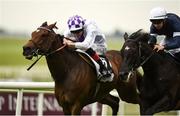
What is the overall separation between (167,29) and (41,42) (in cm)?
147

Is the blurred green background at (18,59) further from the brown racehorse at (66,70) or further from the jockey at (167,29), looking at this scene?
the jockey at (167,29)

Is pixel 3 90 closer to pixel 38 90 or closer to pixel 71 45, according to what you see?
pixel 38 90

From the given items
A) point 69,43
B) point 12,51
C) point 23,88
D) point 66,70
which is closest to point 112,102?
point 23,88

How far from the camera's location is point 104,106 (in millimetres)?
9422

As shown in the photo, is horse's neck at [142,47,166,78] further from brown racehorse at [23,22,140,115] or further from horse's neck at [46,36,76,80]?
horse's neck at [46,36,76,80]

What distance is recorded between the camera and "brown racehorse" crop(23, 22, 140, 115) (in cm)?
716

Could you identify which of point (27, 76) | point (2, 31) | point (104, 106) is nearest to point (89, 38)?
point (104, 106)

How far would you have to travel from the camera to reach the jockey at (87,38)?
7.42 meters

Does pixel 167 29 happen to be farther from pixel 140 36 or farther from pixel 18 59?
pixel 18 59

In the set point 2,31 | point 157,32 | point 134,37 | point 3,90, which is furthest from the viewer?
point 2,31

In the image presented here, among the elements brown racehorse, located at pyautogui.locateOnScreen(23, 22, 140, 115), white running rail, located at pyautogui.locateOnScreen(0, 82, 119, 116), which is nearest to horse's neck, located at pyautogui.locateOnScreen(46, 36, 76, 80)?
brown racehorse, located at pyautogui.locateOnScreen(23, 22, 140, 115)

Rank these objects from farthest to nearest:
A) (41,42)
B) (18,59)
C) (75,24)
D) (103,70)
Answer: (18,59) → (103,70) → (75,24) → (41,42)

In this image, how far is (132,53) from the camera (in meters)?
6.34

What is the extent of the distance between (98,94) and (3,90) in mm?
2086
